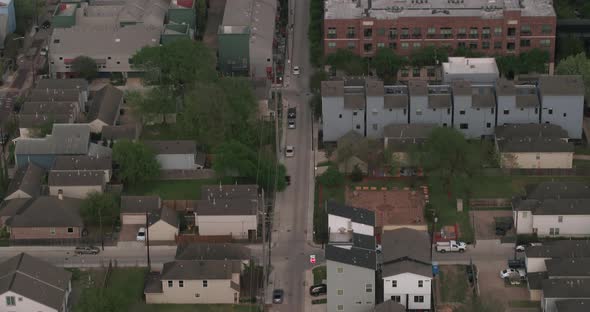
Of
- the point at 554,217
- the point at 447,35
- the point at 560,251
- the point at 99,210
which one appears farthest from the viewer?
the point at 447,35

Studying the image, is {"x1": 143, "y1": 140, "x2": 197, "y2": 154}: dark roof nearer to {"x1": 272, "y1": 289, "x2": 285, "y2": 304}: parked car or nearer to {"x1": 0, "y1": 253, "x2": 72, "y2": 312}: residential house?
{"x1": 0, "y1": 253, "x2": 72, "y2": 312}: residential house

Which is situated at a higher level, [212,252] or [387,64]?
[387,64]

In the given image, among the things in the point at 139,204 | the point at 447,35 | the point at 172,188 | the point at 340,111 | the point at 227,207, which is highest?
the point at 447,35

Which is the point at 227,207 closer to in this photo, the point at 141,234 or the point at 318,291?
Result: the point at 141,234

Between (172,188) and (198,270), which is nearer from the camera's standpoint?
(198,270)

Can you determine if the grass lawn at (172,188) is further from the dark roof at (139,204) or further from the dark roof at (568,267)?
the dark roof at (568,267)

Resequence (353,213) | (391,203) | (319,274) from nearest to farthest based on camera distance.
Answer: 1. (319,274)
2. (353,213)
3. (391,203)

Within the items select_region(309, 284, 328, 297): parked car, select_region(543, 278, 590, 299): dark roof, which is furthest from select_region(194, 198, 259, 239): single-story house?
select_region(543, 278, 590, 299): dark roof

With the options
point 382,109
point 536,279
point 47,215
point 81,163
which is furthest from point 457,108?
point 47,215
